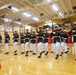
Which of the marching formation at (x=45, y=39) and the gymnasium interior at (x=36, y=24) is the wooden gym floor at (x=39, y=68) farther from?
the marching formation at (x=45, y=39)

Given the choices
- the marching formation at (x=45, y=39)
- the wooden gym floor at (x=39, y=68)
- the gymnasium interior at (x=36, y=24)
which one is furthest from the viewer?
the marching formation at (x=45, y=39)

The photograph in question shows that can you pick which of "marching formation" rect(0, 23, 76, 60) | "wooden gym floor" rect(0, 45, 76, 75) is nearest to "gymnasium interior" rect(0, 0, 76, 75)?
"wooden gym floor" rect(0, 45, 76, 75)

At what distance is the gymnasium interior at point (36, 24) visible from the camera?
487 cm

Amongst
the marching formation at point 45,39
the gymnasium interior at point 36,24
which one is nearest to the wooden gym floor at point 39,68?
→ the gymnasium interior at point 36,24

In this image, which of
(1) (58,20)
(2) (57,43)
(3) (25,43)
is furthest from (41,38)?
(1) (58,20)

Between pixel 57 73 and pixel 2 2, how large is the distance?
7.84 metres

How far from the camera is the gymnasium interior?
4.87 m

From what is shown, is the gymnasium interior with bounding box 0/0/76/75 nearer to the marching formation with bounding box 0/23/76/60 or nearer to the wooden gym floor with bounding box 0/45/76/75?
the wooden gym floor with bounding box 0/45/76/75

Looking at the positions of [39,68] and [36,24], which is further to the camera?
[36,24]

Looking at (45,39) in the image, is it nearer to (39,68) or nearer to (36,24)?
(39,68)

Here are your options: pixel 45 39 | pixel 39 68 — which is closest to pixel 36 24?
pixel 45 39

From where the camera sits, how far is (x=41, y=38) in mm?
7258

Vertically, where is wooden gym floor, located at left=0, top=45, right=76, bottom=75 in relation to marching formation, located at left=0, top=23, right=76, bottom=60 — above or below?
below

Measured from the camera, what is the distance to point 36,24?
1986 cm
